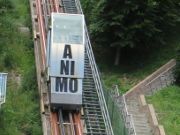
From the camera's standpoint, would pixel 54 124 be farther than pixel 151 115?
No

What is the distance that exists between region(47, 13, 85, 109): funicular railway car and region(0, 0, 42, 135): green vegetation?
1808 mm

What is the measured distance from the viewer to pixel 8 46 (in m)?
40.0

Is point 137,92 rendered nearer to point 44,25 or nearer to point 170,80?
point 170,80

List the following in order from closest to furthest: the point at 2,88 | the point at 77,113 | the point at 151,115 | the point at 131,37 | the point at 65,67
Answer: the point at 2,88 → the point at 65,67 → the point at 77,113 → the point at 151,115 → the point at 131,37

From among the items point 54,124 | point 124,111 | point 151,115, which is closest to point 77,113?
point 54,124

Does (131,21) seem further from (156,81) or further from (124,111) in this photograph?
(124,111)

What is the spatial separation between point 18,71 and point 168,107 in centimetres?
895

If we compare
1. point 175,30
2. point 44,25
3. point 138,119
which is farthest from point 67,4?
point 138,119

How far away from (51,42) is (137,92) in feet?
24.5

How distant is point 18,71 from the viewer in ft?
126

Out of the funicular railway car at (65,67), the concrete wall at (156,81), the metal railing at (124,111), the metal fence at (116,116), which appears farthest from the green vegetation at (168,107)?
the funicular railway car at (65,67)

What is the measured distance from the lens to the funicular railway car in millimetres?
31703

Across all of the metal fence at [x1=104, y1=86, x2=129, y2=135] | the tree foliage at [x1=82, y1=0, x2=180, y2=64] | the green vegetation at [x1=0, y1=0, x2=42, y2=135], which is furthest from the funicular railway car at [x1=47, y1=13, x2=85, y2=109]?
the tree foliage at [x1=82, y1=0, x2=180, y2=64]

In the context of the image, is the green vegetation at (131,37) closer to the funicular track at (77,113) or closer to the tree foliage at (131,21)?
the tree foliage at (131,21)
